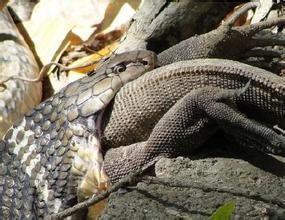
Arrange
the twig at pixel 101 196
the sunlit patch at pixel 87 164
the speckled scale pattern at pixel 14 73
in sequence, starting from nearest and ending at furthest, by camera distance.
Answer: the twig at pixel 101 196, the sunlit patch at pixel 87 164, the speckled scale pattern at pixel 14 73

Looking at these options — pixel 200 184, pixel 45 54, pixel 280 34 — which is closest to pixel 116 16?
pixel 45 54

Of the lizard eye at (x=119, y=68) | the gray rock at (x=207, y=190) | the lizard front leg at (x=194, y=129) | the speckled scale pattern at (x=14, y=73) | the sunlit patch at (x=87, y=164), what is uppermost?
the lizard eye at (x=119, y=68)

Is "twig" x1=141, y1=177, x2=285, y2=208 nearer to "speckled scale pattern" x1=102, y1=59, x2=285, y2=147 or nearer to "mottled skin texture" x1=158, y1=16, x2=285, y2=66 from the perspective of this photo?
"speckled scale pattern" x1=102, y1=59, x2=285, y2=147

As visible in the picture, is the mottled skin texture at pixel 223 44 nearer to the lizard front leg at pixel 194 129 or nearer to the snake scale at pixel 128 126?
the snake scale at pixel 128 126

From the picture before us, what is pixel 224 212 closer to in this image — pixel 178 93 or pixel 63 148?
pixel 178 93

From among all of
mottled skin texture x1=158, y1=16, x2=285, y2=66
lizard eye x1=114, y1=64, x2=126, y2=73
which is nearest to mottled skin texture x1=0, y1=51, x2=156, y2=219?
lizard eye x1=114, y1=64, x2=126, y2=73

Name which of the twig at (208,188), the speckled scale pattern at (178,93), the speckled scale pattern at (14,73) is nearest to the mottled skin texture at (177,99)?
the speckled scale pattern at (178,93)
